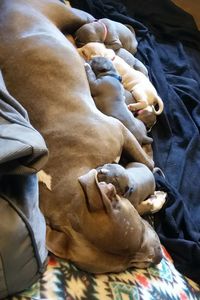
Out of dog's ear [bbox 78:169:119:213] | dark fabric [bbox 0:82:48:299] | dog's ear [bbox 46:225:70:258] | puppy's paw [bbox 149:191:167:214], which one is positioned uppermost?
dark fabric [bbox 0:82:48:299]

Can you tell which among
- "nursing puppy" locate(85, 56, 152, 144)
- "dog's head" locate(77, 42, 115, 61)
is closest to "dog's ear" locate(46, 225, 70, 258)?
"nursing puppy" locate(85, 56, 152, 144)

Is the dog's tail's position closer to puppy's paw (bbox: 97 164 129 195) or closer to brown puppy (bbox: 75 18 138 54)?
Result: brown puppy (bbox: 75 18 138 54)

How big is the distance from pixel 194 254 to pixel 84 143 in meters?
0.50

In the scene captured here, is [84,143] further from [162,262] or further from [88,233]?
[162,262]

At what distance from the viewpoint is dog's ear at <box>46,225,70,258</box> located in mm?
1213

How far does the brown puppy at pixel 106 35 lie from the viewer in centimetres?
203

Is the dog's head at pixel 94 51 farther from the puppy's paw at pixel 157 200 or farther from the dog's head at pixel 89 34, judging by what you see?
the puppy's paw at pixel 157 200

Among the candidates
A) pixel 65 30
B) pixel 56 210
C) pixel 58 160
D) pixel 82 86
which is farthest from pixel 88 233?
pixel 65 30

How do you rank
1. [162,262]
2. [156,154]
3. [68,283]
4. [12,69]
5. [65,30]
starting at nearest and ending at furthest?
[68,283] → [162,262] → [12,69] → [156,154] → [65,30]

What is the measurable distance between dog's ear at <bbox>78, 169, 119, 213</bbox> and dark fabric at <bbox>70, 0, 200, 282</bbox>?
1.27 feet

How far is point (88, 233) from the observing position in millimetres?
1218

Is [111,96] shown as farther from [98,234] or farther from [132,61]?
[98,234]

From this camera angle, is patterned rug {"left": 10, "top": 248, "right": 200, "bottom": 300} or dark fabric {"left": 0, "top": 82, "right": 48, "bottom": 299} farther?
patterned rug {"left": 10, "top": 248, "right": 200, "bottom": 300}

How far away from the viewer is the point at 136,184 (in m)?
1.43
